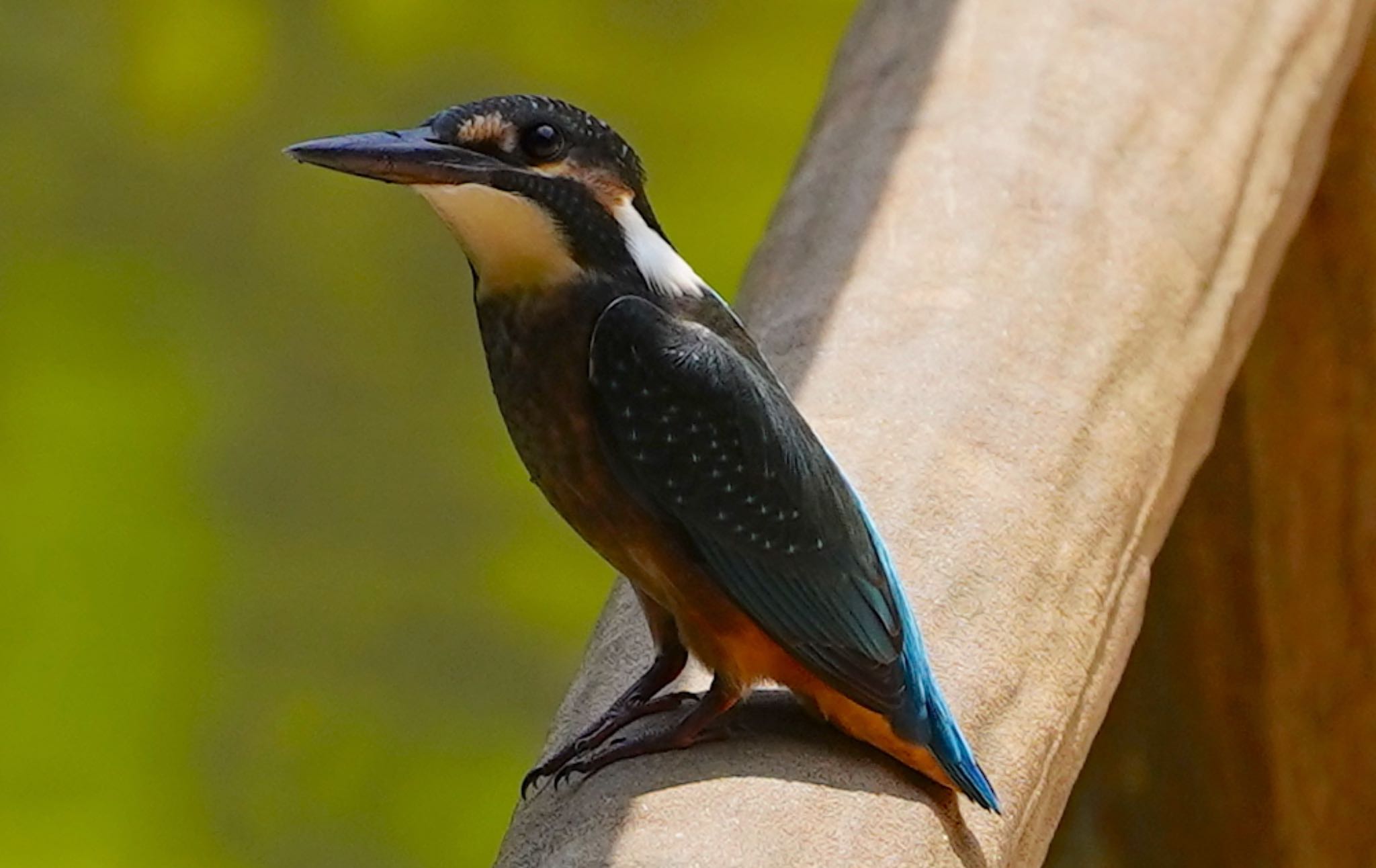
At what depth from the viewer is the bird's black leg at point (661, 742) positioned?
1.27 meters

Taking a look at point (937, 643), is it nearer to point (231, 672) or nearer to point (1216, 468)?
point (1216, 468)

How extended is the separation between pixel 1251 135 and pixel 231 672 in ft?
8.19

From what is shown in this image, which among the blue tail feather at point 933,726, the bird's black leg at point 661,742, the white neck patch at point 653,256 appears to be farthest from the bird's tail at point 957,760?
the white neck patch at point 653,256

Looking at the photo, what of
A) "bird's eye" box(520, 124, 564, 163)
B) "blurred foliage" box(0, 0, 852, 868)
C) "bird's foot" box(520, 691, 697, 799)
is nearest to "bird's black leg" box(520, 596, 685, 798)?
"bird's foot" box(520, 691, 697, 799)

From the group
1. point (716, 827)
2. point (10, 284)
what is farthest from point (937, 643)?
point (10, 284)

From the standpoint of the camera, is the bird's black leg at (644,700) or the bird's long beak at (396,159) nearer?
the bird's long beak at (396,159)

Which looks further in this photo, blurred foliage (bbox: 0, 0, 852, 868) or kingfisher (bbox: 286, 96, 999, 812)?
blurred foliage (bbox: 0, 0, 852, 868)

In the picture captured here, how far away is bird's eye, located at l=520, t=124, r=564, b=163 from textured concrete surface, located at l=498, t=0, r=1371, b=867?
0.35m

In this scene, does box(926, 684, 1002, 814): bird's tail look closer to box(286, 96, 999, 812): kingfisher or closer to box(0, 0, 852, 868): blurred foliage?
box(286, 96, 999, 812): kingfisher

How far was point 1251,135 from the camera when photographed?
1.86m

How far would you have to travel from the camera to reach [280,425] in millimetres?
3812

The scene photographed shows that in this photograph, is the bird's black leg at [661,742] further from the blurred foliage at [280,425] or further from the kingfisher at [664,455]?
the blurred foliage at [280,425]

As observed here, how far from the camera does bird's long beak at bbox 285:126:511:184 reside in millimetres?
1197

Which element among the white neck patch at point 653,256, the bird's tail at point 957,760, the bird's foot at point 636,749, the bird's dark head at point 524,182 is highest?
the bird's dark head at point 524,182
